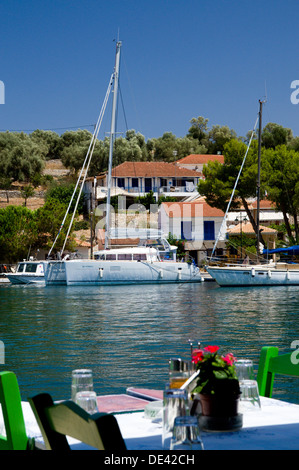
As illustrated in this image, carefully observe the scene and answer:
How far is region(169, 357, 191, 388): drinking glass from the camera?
3794 millimetres

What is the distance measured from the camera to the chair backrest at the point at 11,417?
3.63 m

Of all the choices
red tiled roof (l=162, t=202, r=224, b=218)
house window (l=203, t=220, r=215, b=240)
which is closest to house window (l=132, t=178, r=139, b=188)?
red tiled roof (l=162, t=202, r=224, b=218)

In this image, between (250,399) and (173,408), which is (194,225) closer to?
(250,399)

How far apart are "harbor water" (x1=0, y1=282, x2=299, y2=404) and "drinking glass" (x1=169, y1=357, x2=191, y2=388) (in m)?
7.48

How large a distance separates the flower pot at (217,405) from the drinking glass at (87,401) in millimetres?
709

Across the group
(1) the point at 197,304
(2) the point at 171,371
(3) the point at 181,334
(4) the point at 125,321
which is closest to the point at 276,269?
(1) the point at 197,304

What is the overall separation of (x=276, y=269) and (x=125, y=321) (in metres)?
21.1

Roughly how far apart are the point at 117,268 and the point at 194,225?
19.0 metres

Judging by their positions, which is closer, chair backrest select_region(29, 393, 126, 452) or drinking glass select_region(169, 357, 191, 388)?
chair backrest select_region(29, 393, 126, 452)

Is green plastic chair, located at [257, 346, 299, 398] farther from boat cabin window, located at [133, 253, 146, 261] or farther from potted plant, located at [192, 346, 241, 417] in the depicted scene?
boat cabin window, located at [133, 253, 146, 261]

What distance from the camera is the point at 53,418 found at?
305cm

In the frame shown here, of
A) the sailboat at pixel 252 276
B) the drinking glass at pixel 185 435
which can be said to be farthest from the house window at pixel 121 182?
the drinking glass at pixel 185 435

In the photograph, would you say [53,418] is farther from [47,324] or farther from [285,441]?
[47,324]

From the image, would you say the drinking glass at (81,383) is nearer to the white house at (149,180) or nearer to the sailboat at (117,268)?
the sailboat at (117,268)
